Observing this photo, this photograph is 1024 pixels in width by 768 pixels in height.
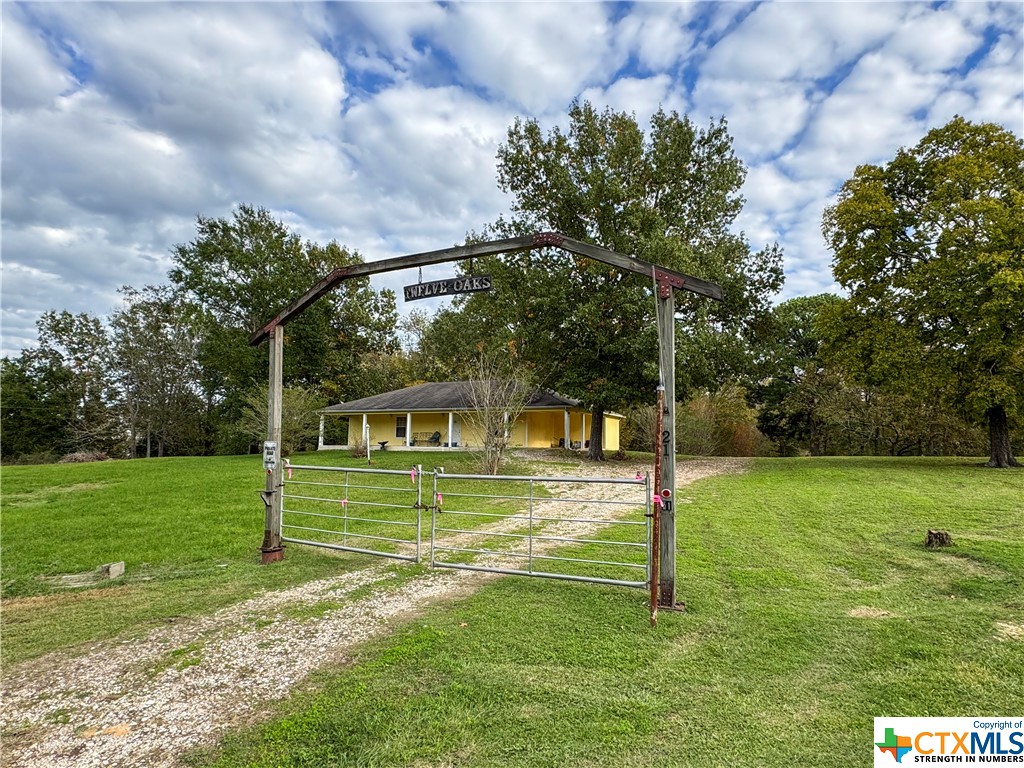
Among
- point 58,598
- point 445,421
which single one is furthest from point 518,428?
point 58,598

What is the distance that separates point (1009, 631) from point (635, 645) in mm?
2562

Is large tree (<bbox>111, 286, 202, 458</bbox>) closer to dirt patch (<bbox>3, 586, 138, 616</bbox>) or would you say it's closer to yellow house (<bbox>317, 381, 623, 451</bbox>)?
yellow house (<bbox>317, 381, 623, 451</bbox>)

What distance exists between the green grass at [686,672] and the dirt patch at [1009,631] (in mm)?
46

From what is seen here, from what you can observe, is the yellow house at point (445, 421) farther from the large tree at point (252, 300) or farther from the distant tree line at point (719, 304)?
the large tree at point (252, 300)

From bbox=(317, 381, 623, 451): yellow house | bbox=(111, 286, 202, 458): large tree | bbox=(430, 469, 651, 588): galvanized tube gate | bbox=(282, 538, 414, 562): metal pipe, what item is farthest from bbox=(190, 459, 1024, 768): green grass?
bbox=(111, 286, 202, 458): large tree

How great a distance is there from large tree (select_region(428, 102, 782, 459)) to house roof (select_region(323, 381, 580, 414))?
315 cm

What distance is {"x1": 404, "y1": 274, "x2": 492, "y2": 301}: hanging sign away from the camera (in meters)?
4.63

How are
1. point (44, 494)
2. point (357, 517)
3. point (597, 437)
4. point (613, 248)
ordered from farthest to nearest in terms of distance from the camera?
point (597, 437), point (613, 248), point (44, 494), point (357, 517)

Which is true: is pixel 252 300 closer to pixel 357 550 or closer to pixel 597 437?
pixel 597 437

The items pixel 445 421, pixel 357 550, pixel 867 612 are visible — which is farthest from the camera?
pixel 445 421

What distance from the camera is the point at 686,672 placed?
2.98m

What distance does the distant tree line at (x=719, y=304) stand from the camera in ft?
44.2

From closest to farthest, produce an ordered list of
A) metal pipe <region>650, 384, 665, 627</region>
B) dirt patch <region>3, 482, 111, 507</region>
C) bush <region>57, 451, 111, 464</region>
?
metal pipe <region>650, 384, 665, 627</region> < dirt patch <region>3, 482, 111, 507</region> < bush <region>57, 451, 111, 464</region>

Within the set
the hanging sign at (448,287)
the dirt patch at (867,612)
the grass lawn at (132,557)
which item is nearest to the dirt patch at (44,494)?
the grass lawn at (132,557)
